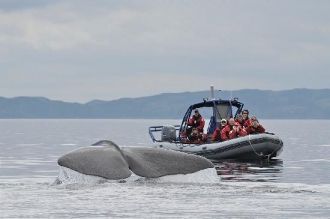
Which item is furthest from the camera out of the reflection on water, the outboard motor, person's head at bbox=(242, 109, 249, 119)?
the outboard motor

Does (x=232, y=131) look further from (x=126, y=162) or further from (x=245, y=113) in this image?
(x=126, y=162)

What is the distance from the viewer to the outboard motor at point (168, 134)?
4266cm

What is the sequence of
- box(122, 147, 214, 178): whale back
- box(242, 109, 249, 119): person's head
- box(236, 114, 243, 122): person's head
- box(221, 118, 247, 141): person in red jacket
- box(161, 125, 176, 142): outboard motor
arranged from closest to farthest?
box(122, 147, 214, 178): whale back
box(242, 109, 249, 119): person's head
box(221, 118, 247, 141): person in red jacket
box(236, 114, 243, 122): person's head
box(161, 125, 176, 142): outboard motor

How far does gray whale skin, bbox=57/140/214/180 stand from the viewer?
53.9ft

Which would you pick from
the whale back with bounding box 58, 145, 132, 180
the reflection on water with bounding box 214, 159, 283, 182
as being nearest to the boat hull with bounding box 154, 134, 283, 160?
the reflection on water with bounding box 214, 159, 283, 182

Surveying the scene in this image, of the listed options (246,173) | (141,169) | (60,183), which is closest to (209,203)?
(141,169)

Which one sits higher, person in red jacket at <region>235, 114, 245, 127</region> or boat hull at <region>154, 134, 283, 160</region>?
person in red jacket at <region>235, 114, 245, 127</region>

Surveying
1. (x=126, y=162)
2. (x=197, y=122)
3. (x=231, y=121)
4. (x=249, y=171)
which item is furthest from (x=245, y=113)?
(x=126, y=162)

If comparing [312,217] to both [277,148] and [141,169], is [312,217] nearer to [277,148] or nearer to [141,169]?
[141,169]

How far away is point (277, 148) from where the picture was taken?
3988 centimetres

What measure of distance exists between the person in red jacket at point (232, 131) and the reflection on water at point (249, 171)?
4.22 ft

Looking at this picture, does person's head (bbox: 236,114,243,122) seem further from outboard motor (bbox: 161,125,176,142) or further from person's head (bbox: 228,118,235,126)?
outboard motor (bbox: 161,125,176,142)

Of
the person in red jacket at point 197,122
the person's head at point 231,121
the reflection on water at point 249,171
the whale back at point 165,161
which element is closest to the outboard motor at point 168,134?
the person in red jacket at point 197,122

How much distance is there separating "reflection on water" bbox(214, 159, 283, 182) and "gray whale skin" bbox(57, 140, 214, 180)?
9418 mm
